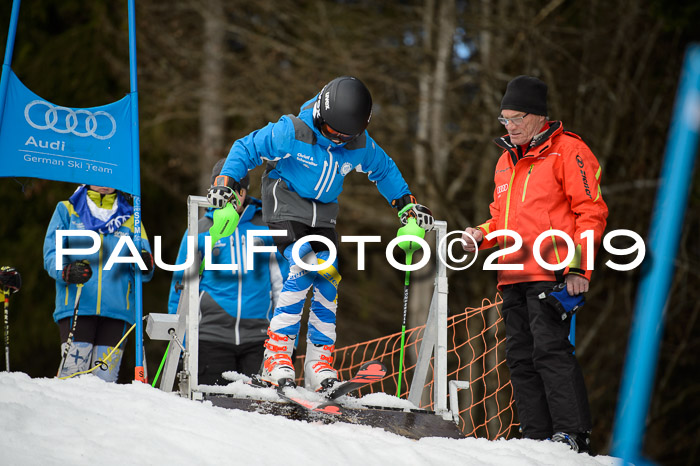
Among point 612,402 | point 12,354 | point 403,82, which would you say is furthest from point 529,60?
point 12,354

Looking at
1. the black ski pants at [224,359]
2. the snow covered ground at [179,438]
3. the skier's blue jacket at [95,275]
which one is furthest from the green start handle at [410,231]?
the skier's blue jacket at [95,275]

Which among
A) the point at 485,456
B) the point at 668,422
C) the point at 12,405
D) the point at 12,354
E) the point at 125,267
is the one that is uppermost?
the point at 125,267

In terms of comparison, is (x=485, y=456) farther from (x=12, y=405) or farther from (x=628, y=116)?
(x=628, y=116)

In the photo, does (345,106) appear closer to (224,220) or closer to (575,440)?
(224,220)

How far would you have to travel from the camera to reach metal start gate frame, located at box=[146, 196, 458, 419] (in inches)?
150

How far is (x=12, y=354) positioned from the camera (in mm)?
11180

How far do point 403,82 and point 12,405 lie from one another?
29.5 ft

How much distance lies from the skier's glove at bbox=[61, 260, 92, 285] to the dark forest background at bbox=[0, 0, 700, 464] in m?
5.85

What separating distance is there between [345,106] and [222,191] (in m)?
0.78

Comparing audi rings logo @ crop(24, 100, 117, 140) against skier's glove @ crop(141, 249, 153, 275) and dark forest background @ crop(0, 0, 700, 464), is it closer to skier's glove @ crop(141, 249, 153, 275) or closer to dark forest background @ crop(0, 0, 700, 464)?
skier's glove @ crop(141, 249, 153, 275)

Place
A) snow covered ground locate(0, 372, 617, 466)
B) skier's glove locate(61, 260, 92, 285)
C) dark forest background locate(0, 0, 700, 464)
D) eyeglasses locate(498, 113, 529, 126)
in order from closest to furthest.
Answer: snow covered ground locate(0, 372, 617, 466) → eyeglasses locate(498, 113, 529, 126) → skier's glove locate(61, 260, 92, 285) → dark forest background locate(0, 0, 700, 464)

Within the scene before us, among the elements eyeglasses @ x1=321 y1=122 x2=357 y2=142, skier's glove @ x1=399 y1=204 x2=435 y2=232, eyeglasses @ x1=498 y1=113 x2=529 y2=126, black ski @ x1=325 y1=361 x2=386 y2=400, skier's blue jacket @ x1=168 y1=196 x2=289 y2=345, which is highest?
eyeglasses @ x1=498 y1=113 x2=529 y2=126

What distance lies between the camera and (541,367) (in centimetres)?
365

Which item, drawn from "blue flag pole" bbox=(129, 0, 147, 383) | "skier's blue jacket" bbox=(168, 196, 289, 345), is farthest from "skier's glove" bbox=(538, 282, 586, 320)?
"blue flag pole" bbox=(129, 0, 147, 383)
